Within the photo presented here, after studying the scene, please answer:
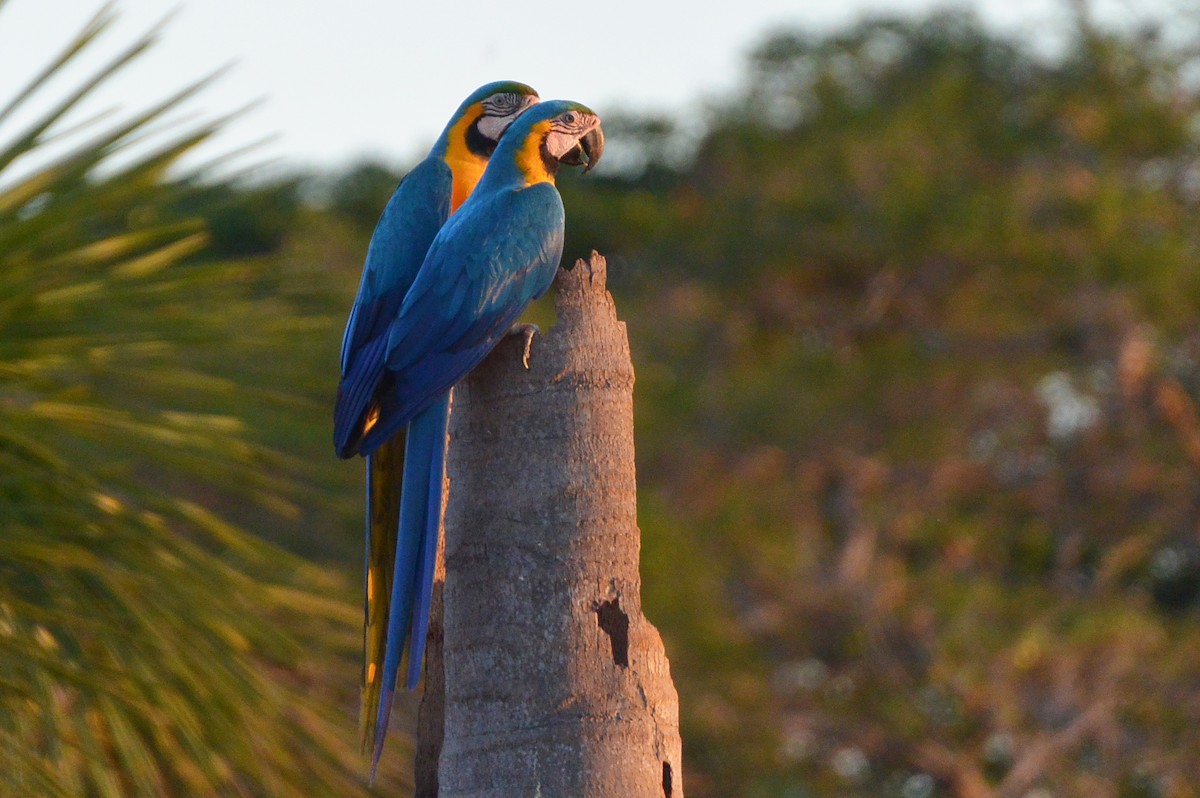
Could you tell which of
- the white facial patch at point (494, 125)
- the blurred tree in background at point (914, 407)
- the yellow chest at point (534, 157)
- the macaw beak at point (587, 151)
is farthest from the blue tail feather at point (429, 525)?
the blurred tree in background at point (914, 407)

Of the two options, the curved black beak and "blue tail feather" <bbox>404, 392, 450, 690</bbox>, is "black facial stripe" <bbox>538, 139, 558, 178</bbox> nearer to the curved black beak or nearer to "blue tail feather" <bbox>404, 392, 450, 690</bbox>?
the curved black beak

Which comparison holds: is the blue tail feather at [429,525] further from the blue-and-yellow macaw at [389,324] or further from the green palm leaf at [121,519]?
the green palm leaf at [121,519]

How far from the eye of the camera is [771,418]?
40.4ft

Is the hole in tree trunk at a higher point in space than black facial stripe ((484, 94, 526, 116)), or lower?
lower

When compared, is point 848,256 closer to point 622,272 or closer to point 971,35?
point 622,272

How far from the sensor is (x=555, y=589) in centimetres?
222

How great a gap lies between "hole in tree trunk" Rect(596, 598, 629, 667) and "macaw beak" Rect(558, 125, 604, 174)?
854 millimetres

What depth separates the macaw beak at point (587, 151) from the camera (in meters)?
2.74

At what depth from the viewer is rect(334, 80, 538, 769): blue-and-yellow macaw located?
2424mm

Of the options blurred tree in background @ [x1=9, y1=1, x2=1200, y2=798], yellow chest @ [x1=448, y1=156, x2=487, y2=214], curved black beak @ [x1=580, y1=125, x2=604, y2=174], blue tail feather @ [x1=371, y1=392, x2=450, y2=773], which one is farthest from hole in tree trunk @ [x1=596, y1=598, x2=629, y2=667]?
blurred tree in background @ [x1=9, y1=1, x2=1200, y2=798]

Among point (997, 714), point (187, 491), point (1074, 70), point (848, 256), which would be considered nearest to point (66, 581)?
point (187, 491)

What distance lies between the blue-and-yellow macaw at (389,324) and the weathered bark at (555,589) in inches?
5.2

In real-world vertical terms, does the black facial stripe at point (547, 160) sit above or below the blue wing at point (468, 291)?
above

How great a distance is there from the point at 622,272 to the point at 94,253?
10.9 m
